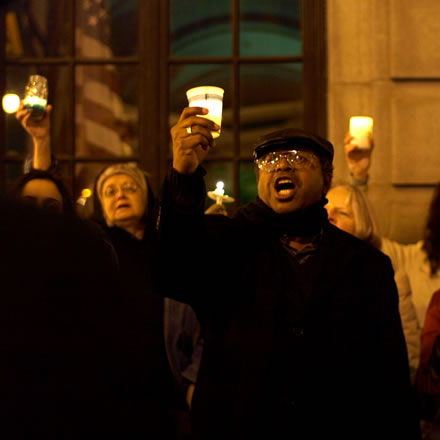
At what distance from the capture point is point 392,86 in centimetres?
549

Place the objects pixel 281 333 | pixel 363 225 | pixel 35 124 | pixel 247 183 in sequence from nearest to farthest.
A: pixel 281 333, pixel 363 225, pixel 35 124, pixel 247 183

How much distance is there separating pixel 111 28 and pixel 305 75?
1.46m

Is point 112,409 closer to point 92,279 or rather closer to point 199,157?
point 92,279

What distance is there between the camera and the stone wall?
5441mm

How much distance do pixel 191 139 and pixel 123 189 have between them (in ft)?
5.24

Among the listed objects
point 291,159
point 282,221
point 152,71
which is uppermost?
point 152,71

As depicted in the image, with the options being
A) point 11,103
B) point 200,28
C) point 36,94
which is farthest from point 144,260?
point 200,28

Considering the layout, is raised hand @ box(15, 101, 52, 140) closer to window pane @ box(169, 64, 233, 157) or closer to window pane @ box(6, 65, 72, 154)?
window pane @ box(6, 65, 72, 154)

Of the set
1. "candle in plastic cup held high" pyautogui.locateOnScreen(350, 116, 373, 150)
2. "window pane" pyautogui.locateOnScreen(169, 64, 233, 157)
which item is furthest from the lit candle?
"candle in plastic cup held high" pyautogui.locateOnScreen(350, 116, 373, 150)

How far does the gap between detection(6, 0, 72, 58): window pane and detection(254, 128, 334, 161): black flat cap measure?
3138mm

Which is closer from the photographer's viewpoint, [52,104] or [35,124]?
[35,124]

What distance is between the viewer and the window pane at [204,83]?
18.8 ft

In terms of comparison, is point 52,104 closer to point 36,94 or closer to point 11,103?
point 11,103

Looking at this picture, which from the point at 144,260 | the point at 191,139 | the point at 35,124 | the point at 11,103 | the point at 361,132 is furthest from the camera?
the point at 11,103
